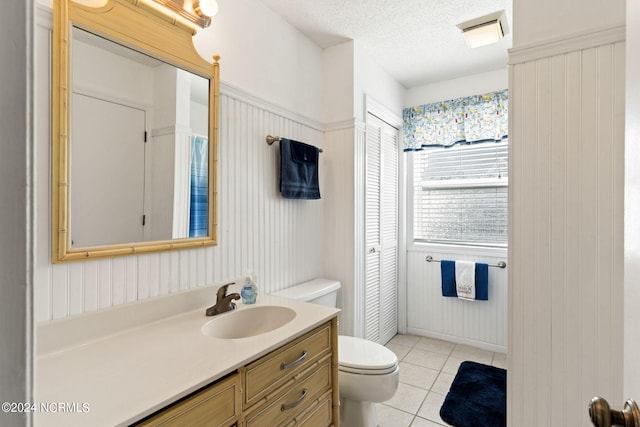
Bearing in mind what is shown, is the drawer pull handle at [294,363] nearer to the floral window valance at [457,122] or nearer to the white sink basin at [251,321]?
the white sink basin at [251,321]

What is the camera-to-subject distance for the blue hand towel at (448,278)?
283 cm

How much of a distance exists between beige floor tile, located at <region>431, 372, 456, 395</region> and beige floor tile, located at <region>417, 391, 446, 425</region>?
5 cm

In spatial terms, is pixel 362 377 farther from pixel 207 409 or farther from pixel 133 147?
Answer: pixel 133 147

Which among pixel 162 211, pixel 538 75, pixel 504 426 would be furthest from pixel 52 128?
pixel 504 426

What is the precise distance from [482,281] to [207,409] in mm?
2493

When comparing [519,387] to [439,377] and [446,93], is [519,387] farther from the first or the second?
[446,93]

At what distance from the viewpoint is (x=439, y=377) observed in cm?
233

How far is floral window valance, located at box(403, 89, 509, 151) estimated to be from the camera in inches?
104

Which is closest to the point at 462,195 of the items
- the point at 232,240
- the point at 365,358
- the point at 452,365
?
the point at 452,365

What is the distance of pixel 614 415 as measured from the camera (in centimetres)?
48

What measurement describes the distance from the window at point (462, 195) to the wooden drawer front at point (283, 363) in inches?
78.4

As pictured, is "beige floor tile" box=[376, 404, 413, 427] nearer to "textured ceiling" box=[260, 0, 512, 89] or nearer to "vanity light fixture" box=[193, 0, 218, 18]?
"vanity light fixture" box=[193, 0, 218, 18]

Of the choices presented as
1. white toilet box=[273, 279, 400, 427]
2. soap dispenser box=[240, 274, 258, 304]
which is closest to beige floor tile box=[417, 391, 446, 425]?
white toilet box=[273, 279, 400, 427]

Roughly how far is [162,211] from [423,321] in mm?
2627
